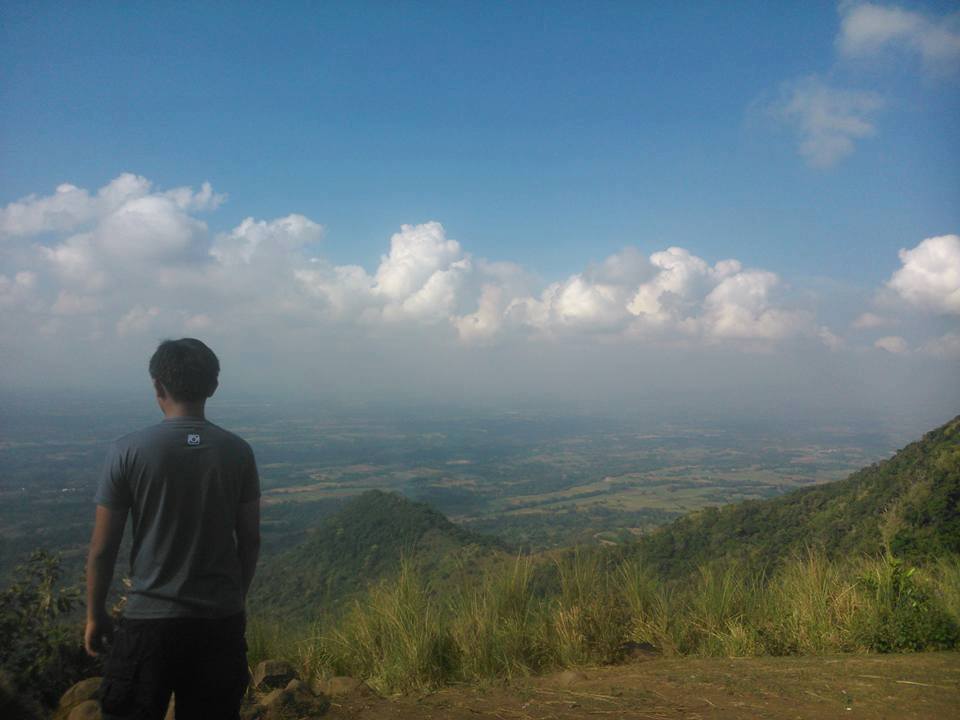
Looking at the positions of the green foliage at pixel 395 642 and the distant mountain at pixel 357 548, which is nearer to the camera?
the green foliage at pixel 395 642

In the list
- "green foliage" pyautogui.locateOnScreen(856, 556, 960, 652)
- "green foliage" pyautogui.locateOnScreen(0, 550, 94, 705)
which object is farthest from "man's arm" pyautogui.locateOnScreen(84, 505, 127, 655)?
"green foliage" pyautogui.locateOnScreen(856, 556, 960, 652)

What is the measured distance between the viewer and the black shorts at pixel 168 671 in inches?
89.4

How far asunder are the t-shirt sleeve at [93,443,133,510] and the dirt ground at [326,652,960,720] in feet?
7.04

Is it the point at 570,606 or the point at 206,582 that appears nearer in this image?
the point at 206,582

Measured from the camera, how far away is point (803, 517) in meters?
15.4

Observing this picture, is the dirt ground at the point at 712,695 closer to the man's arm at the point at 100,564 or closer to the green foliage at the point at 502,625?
the green foliage at the point at 502,625

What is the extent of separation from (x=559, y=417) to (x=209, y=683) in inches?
3525

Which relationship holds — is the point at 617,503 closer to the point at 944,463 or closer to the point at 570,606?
the point at 944,463

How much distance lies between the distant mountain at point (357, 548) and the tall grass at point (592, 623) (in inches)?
424

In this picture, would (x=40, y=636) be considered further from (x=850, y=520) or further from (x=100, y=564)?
(x=850, y=520)

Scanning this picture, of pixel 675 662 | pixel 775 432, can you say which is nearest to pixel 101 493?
pixel 675 662

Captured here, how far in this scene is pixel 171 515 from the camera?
2365mm

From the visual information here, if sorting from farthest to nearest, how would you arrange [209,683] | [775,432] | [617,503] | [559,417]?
[559,417], [775,432], [617,503], [209,683]

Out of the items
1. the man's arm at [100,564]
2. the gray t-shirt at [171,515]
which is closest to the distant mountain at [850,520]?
the gray t-shirt at [171,515]
